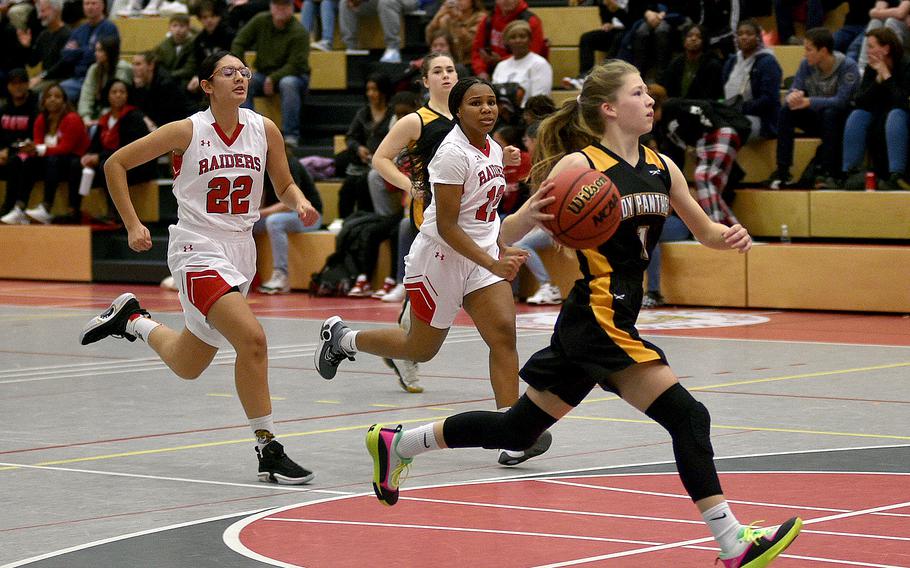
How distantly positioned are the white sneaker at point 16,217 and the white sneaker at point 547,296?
8.14m

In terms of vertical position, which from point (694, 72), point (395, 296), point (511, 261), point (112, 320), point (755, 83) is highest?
point (694, 72)

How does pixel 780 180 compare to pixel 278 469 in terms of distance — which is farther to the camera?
pixel 780 180

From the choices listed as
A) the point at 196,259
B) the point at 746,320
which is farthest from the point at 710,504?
the point at 746,320

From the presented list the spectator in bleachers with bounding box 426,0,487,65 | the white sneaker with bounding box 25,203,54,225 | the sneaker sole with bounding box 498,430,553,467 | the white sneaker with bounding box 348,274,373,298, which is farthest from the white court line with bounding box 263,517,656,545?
the white sneaker with bounding box 25,203,54,225

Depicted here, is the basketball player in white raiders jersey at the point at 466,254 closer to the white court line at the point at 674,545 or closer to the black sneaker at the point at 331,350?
the black sneaker at the point at 331,350

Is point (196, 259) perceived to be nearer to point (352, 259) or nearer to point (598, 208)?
point (598, 208)

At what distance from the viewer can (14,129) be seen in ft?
68.4

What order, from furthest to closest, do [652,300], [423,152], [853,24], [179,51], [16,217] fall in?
[179,51] → [16,217] → [853,24] → [652,300] → [423,152]

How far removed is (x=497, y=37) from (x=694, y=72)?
274 centimetres

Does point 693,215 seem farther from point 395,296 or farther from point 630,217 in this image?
point 395,296

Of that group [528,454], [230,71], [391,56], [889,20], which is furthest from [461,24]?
[528,454]

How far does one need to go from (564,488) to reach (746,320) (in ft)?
25.6

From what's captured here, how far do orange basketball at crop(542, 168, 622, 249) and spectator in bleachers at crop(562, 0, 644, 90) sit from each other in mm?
12572

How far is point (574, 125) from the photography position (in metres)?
6.01
